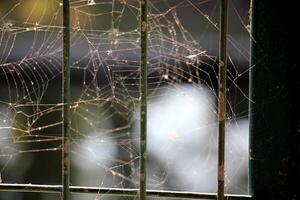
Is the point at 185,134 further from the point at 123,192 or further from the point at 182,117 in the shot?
the point at 123,192

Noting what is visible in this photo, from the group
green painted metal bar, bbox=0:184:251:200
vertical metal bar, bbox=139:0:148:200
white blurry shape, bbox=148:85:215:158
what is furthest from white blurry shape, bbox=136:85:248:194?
vertical metal bar, bbox=139:0:148:200

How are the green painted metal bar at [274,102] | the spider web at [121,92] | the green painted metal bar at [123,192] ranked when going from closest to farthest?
the green painted metal bar at [274,102]
the green painted metal bar at [123,192]
the spider web at [121,92]

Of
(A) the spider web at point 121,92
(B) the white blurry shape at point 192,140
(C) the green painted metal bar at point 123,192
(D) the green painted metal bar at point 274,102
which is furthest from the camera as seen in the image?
(B) the white blurry shape at point 192,140

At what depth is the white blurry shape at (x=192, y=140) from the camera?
2652 mm

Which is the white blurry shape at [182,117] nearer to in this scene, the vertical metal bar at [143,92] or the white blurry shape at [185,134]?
the white blurry shape at [185,134]

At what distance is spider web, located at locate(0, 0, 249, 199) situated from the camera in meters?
2.30

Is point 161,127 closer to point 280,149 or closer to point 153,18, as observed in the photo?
point 153,18

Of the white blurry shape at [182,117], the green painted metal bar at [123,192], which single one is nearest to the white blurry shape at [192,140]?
the white blurry shape at [182,117]

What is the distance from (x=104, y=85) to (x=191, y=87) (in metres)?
0.60

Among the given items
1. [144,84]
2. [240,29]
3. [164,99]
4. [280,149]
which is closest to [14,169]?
[164,99]

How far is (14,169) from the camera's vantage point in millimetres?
3217

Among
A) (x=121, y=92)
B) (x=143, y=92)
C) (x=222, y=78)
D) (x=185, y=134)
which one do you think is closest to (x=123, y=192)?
(x=143, y=92)

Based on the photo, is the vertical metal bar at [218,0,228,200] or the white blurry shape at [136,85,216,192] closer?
the vertical metal bar at [218,0,228,200]

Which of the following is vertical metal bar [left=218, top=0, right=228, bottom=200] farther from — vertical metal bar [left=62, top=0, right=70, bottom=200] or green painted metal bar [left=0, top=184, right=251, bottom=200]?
vertical metal bar [left=62, top=0, right=70, bottom=200]
